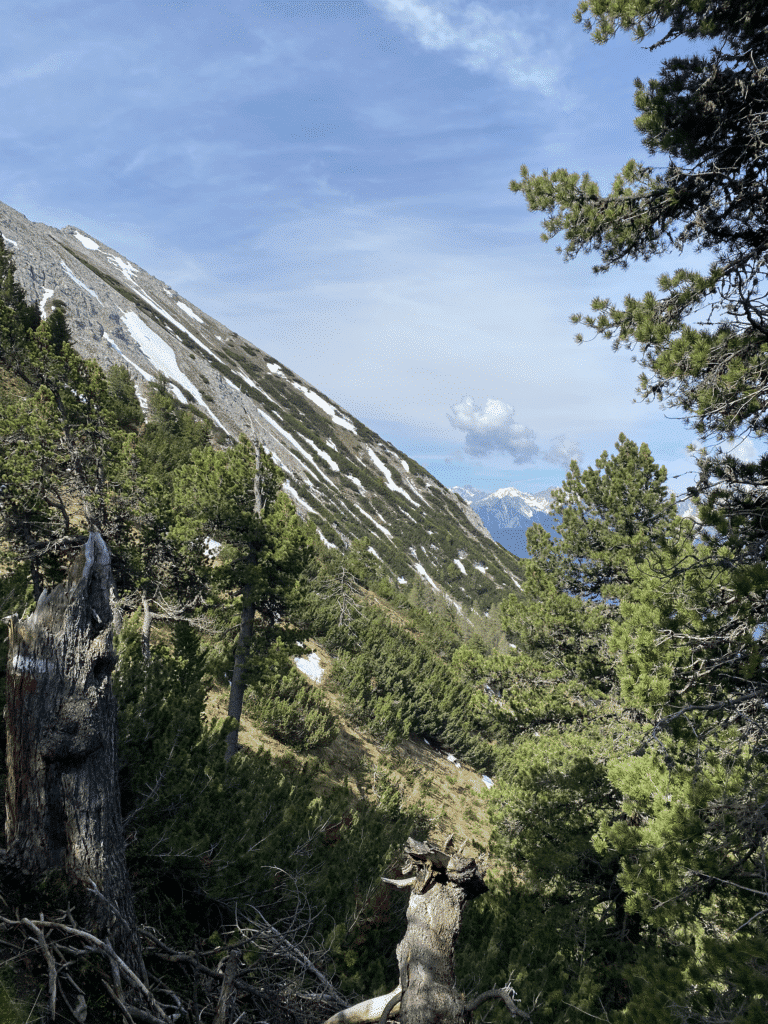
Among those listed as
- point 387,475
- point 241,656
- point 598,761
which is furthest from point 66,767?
point 387,475

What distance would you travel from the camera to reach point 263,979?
11.0 ft

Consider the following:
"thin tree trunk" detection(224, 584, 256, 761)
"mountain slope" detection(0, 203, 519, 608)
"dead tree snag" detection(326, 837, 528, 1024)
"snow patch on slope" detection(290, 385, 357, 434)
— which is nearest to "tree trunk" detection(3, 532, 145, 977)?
"dead tree snag" detection(326, 837, 528, 1024)

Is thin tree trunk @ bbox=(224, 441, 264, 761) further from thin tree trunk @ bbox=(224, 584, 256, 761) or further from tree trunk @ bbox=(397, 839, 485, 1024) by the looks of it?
tree trunk @ bbox=(397, 839, 485, 1024)

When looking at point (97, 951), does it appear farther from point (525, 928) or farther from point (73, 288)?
point (73, 288)

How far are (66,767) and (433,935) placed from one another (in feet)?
7.43

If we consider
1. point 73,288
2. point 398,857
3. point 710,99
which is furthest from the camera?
point 73,288

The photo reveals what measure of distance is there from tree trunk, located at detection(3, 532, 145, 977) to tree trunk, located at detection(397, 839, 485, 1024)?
1.73 m

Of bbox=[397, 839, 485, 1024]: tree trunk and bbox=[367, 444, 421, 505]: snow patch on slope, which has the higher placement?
bbox=[367, 444, 421, 505]: snow patch on slope

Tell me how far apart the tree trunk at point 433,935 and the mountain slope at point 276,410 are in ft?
114

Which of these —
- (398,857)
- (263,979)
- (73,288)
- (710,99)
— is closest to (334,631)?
(398,857)

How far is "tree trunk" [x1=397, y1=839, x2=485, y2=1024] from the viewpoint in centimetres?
227

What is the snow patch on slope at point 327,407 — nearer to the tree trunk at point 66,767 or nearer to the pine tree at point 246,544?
the pine tree at point 246,544

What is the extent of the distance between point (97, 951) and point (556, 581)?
33.3ft

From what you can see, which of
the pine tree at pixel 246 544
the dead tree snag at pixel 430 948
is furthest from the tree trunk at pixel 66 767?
the pine tree at pixel 246 544
